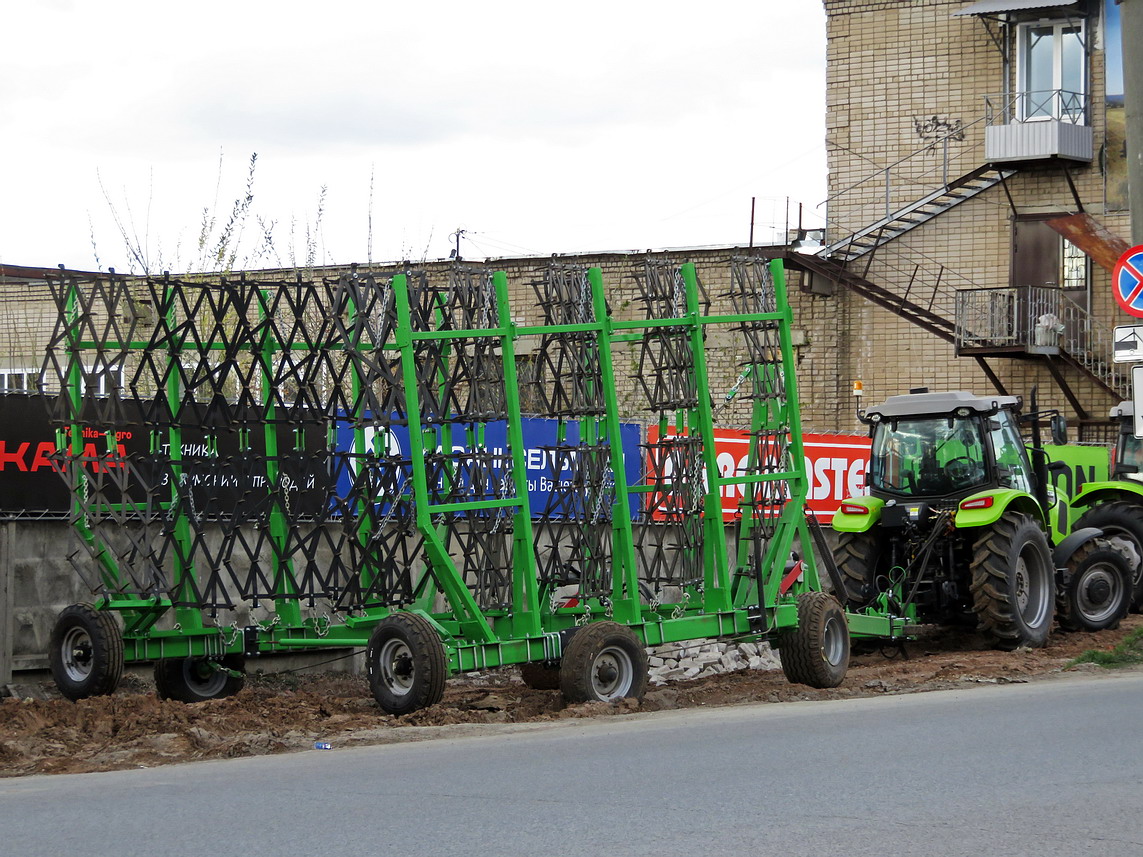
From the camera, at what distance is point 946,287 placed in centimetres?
3172

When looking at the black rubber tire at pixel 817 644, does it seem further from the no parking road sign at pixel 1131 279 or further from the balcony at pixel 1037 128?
the balcony at pixel 1037 128

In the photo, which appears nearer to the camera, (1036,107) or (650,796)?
(650,796)

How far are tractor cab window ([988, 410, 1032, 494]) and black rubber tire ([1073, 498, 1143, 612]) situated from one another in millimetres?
2279

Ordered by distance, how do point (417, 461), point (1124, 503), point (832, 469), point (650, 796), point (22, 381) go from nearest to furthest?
point (650, 796), point (417, 461), point (1124, 503), point (22, 381), point (832, 469)

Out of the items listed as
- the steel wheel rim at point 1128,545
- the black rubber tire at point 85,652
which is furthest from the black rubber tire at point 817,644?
the steel wheel rim at point 1128,545

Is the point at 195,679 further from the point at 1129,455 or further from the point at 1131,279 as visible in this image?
the point at 1129,455

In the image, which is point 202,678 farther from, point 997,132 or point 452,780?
point 997,132

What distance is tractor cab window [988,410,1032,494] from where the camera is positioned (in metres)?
16.5

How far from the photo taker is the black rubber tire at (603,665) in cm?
1188

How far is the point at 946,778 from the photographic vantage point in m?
8.41

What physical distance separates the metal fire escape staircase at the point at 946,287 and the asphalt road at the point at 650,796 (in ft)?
67.1

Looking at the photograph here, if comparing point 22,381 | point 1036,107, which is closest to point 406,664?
point 22,381

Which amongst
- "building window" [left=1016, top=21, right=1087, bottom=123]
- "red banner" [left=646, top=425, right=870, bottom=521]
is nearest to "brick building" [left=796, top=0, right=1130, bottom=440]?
"building window" [left=1016, top=21, right=1087, bottom=123]

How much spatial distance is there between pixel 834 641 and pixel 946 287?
63.1 feet
